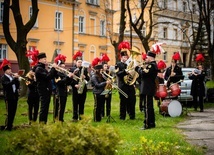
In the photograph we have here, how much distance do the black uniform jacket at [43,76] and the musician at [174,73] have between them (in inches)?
229

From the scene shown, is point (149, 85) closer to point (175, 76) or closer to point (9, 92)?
point (175, 76)

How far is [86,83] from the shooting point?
472 inches

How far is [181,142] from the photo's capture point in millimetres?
8281

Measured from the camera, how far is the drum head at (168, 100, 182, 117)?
13155 millimetres

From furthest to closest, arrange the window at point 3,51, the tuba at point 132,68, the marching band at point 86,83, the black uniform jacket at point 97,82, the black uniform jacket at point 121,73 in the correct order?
the window at point 3,51, the black uniform jacket at point 97,82, the black uniform jacket at point 121,73, the tuba at point 132,68, the marching band at point 86,83

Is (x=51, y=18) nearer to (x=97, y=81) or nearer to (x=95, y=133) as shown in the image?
(x=97, y=81)

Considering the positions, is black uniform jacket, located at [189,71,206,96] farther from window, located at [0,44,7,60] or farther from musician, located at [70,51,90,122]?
window, located at [0,44,7,60]

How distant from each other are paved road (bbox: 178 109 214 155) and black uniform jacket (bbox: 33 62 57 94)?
3.96m

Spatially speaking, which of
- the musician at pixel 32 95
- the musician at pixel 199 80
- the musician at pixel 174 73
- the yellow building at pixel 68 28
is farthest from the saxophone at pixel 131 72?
the yellow building at pixel 68 28

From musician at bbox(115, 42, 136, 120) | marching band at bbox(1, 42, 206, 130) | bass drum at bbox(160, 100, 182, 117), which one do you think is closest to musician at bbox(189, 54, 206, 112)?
marching band at bbox(1, 42, 206, 130)

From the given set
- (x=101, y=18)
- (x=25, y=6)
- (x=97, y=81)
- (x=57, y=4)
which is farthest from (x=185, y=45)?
(x=97, y=81)

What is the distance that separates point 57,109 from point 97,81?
5.62ft

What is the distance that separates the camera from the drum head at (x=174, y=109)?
43.2 ft

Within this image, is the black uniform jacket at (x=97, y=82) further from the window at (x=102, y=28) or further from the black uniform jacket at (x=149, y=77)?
the window at (x=102, y=28)
